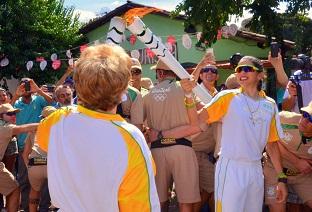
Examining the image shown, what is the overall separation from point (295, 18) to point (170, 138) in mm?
7623

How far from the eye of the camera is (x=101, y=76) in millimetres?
A: 2012

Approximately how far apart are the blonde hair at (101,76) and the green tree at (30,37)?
16.7 meters

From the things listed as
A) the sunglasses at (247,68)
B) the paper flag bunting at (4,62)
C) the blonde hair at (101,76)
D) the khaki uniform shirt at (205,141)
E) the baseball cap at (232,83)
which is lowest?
the khaki uniform shirt at (205,141)

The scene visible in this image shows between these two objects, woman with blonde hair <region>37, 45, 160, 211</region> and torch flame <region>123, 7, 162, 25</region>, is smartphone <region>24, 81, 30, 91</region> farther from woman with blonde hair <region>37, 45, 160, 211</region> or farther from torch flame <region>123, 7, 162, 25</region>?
woman with blonde hair <region>37, 45, 160, 211</region>

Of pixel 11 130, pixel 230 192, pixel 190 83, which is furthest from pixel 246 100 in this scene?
pixel 11 130

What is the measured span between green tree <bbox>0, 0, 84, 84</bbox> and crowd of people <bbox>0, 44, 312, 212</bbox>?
10562mm

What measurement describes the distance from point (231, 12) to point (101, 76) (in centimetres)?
918

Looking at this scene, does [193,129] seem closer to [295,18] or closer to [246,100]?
[246,100]

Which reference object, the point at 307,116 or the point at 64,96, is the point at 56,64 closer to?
the point at 64,96

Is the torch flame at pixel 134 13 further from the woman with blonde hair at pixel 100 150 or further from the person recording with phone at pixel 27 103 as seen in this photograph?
the person recording with phone at pixel 27 103

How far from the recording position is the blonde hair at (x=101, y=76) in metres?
2.02

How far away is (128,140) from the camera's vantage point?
6.76 ft

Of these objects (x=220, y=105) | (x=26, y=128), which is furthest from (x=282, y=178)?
(x=26, y=128)

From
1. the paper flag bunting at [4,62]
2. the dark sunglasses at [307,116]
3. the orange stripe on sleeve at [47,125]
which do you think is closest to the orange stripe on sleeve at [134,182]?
the orange stripe on sleeve at [47,125]
